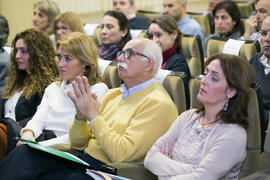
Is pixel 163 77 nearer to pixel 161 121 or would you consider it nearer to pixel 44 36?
pixel 161 121

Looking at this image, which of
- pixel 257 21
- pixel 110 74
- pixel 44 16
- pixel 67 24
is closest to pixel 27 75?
pixel 110 74

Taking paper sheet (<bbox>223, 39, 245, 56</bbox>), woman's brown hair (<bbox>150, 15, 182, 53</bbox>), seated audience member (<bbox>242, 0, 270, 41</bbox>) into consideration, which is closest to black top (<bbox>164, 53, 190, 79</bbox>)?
woman's brown hair (<bbox>150, 15, 182, 53</bbox>)

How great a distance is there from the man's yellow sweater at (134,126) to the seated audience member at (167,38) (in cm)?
123

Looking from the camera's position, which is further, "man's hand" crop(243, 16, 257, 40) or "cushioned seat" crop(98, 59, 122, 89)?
"man's hand" crop(243, 16, 257, 40)

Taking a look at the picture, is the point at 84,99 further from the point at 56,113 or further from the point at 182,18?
the point at 182,18

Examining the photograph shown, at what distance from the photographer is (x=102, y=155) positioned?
2426 millimetres

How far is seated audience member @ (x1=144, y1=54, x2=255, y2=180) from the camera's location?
1.97m

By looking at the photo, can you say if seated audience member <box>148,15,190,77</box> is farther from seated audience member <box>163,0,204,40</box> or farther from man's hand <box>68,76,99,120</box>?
man's hand <box>68,76,99,120</box>

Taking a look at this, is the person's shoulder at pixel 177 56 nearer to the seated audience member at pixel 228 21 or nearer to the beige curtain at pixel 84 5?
the seated audience member at pixel 228 21

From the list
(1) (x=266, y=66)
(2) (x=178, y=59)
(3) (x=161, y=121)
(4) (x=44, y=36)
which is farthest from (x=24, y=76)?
(1) (x=266, y=66)

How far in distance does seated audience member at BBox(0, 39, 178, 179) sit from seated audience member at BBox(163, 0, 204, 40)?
2.57 meters

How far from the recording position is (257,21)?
4.14m

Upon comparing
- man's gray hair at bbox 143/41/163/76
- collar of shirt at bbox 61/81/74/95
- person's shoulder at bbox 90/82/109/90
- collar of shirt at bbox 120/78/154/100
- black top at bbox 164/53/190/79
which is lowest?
black top at bbox 164/53/190/79

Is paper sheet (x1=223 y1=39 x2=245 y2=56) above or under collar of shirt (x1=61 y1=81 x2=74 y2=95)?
above
